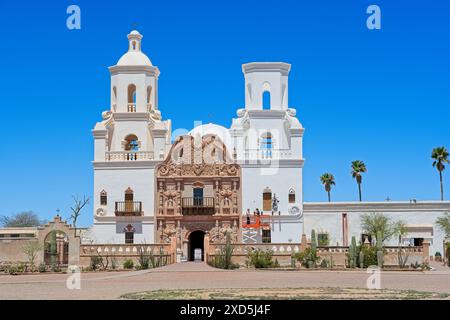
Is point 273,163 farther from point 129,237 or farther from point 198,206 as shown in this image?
point 129,237

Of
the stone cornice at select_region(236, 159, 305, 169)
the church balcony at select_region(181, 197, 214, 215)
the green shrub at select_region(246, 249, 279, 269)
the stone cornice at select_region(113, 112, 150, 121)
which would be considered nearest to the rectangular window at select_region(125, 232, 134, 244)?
the church balcony at select_region(181, 197, 214, 215)

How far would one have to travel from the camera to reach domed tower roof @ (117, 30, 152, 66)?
56.7 m

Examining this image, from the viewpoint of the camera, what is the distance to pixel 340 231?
183ft

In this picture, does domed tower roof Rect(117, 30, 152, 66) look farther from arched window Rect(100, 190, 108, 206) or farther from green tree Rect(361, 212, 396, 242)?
green tree Rect(361, 212, 396, 242)

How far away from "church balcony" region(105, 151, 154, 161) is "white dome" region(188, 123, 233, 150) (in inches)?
140

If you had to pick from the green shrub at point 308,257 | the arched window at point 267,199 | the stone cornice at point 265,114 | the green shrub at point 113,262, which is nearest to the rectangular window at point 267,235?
the arched window at point 267,199

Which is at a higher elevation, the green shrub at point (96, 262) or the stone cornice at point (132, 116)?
the stone cornice at point (132, 116)

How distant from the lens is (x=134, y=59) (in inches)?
2239

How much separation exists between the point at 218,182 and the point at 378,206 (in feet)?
38.0

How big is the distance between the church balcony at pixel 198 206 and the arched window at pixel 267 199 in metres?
3.64

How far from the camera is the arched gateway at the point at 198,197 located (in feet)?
178

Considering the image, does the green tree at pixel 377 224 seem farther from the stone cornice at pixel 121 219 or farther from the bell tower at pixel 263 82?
the stone cornice at pixel 121 219

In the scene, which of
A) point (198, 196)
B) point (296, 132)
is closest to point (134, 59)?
point (198, 196)
